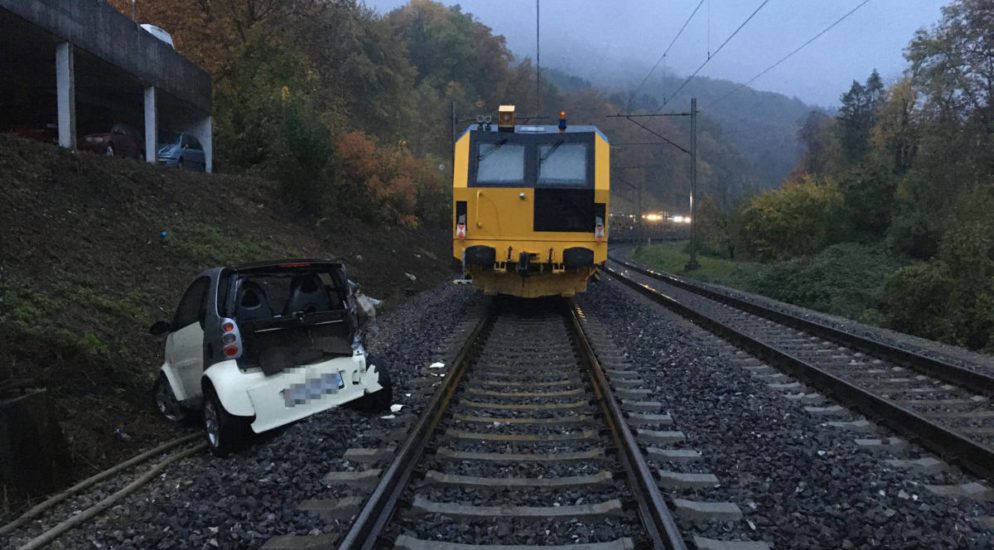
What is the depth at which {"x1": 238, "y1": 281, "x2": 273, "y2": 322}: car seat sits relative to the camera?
5652 millimetres

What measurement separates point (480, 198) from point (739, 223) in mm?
33149

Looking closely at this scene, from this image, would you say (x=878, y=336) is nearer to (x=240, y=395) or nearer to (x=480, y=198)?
(x=480, y=198)

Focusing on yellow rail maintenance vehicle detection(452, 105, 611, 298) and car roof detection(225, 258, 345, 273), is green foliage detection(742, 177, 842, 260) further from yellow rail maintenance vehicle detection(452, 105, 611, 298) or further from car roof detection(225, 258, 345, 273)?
car roof detection(225, 258, 345, 273)

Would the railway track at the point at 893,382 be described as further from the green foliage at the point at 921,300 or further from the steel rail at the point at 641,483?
the green foliage at the point at 921,300

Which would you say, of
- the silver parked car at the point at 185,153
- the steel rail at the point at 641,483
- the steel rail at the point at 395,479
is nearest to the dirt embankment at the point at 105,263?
the steel rail at the point at 395,479

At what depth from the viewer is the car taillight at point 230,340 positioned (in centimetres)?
546

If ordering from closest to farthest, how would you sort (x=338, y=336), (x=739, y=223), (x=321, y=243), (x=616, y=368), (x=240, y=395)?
(x=240, y=395) → (x=338, y=336) → (x=616, y=368) → (x=321, y=243) → (x=739, y=223)

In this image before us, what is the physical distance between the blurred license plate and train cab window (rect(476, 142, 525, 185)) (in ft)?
22.7

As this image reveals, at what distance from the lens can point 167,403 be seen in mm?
6477

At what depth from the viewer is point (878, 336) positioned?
11836 millimetres

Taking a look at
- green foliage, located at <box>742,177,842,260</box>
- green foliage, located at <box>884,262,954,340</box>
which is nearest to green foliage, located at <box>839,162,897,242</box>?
green foliage, located at <box>742,177,842,260</box>

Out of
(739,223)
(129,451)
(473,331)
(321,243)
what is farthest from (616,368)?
(739,223)

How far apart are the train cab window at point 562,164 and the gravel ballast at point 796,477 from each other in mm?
5116

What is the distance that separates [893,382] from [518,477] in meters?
5.42
